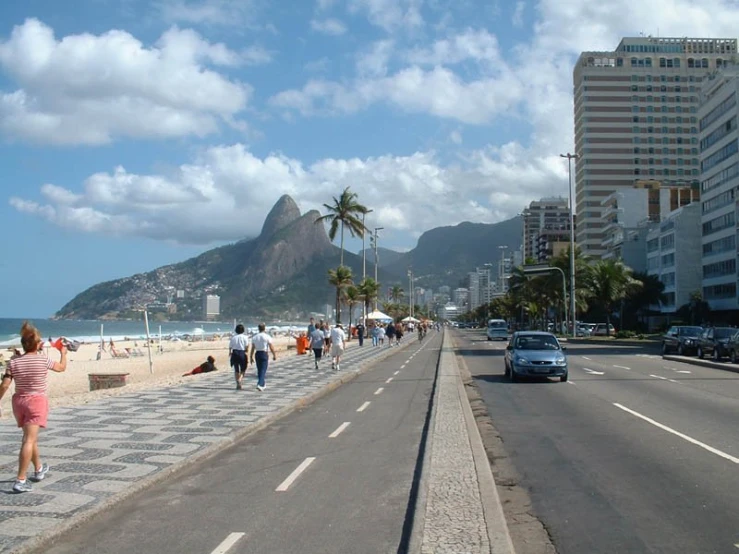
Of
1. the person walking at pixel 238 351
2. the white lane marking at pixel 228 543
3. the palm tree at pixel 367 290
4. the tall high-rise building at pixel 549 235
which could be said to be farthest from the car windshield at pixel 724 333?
the tall high-rise building at pixel 549 235

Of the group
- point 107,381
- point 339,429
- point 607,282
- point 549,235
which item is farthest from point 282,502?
point 549,235

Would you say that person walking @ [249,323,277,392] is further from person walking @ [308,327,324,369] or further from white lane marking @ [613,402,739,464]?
white lane marking @ [613,402,739,464]

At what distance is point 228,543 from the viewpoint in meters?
6.20

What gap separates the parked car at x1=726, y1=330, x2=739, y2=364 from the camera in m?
29.8

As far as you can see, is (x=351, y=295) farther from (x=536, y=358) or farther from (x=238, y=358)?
(x=238, y=358)

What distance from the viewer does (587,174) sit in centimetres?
12619

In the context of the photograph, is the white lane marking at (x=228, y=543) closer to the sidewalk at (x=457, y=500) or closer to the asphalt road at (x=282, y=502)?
the asphalt road at (x=282, y=502)

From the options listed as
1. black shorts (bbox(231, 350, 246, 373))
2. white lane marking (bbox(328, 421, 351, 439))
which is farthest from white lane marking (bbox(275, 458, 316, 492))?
black shorts (bbox(231, 350, 246, 373))

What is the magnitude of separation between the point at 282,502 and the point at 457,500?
1.73 metres

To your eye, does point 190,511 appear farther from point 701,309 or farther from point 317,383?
point 701,309

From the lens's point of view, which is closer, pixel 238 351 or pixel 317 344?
pixel 238 351

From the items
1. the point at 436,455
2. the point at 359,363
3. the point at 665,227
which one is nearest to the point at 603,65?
the point at 665,227

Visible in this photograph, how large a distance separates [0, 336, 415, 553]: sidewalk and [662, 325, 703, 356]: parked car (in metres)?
24.0

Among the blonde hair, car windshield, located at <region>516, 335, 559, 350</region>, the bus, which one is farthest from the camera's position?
the bus
